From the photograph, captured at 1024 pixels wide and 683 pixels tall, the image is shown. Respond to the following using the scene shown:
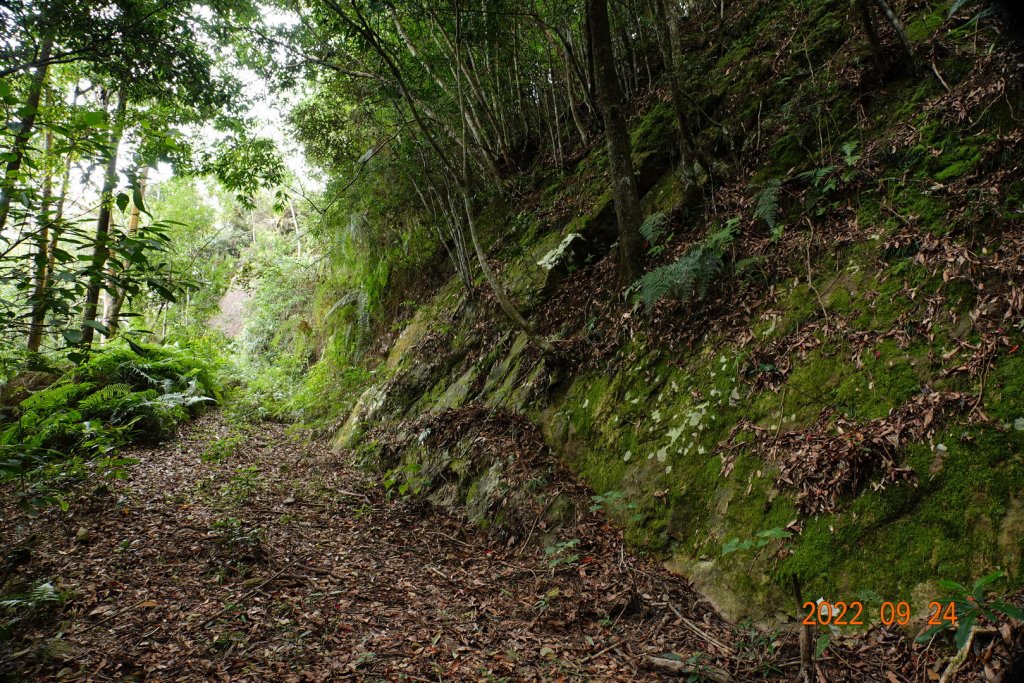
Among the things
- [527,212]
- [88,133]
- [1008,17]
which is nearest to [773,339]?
A: [1008,17]

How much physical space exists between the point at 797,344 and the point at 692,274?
105cm

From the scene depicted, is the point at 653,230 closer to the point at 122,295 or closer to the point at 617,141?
the point at 617,141

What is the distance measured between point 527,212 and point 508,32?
3.03 metres

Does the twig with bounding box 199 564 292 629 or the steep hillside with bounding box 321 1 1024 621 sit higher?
the steep hillside with bounding box 321 1 1024 621

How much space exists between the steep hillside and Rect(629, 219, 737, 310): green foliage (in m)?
0.02

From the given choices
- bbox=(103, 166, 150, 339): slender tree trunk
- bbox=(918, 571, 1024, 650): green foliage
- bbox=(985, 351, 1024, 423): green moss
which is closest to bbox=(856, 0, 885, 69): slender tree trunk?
bbox=(985, 351, 1024, 423): green moss

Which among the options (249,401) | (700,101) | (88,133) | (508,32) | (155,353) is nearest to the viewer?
(88,133)

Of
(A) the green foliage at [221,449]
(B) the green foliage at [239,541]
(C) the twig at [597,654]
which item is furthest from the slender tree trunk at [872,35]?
(A) the green foliage at [221,449]

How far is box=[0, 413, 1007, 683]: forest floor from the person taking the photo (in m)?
2.95

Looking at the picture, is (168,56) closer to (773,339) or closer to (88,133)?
(88,133)

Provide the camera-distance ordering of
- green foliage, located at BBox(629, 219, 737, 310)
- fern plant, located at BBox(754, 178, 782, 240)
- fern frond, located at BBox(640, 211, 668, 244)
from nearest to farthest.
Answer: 1. green foliage, located at BBox(629, 219, 737, 310)
2. fern plant, located at BBox(754, 178, 782, 240)
3. fern frond, located at BBox(640, 211, 668, 244)

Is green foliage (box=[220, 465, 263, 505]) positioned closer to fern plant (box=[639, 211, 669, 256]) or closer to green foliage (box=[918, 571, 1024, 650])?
fern plant (box=[639, 211, 669, 256])

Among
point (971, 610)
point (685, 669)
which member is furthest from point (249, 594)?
point (971, 610)

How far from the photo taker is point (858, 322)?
3.80 meters
